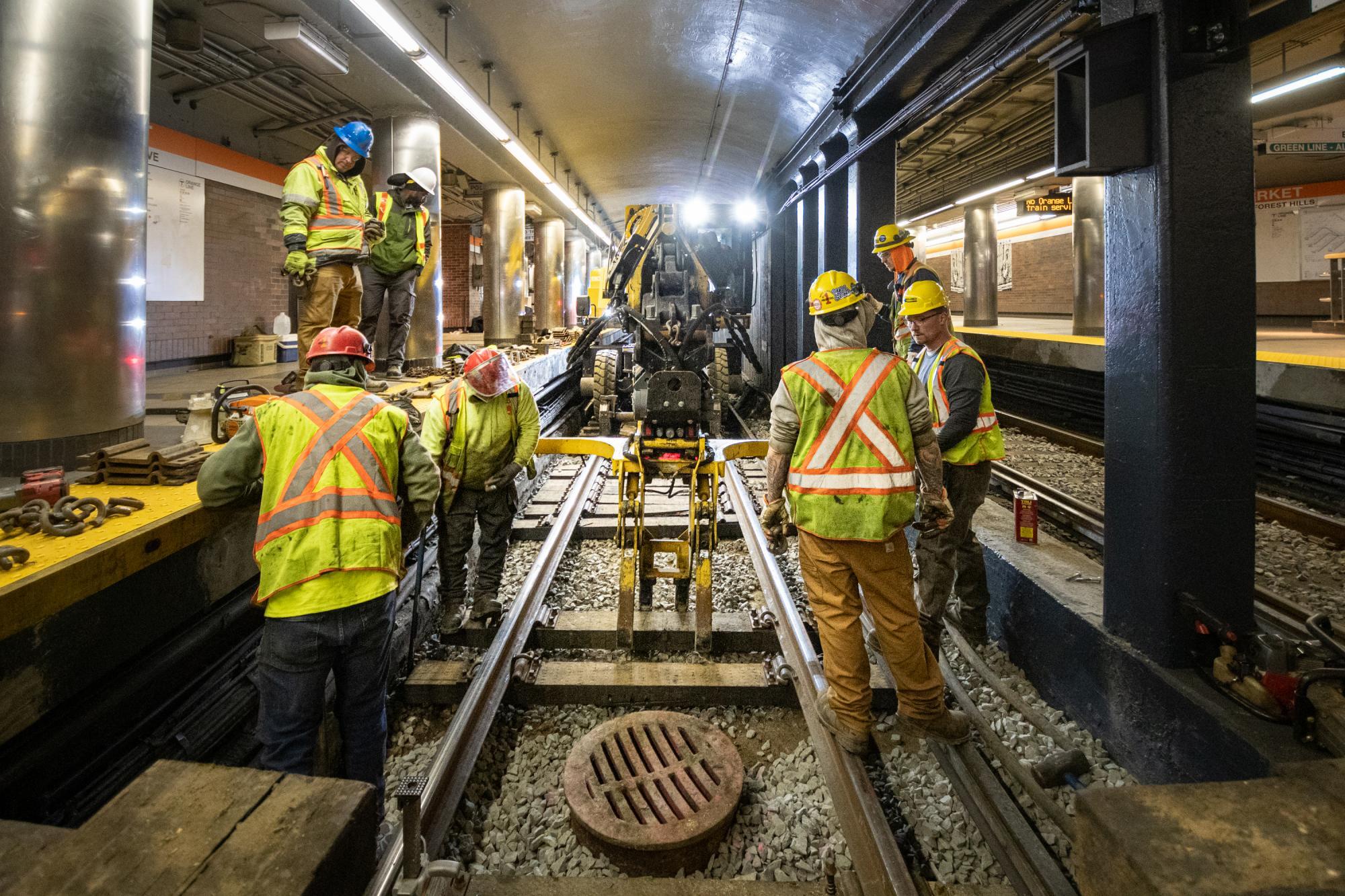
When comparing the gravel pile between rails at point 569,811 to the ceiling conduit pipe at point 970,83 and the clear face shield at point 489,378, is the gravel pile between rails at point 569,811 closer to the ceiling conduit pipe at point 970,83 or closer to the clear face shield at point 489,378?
the clear face shield at point 489,378

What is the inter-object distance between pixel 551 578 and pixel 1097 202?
1338 cm

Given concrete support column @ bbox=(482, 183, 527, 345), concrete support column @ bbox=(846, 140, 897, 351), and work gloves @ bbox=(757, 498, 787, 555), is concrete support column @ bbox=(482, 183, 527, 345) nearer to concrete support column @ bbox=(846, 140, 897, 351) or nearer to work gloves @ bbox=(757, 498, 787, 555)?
concrete support column @ bbox=(846, 140, 897, 351)

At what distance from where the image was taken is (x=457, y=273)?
85.1 feet

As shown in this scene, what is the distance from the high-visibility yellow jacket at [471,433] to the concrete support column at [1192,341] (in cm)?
354

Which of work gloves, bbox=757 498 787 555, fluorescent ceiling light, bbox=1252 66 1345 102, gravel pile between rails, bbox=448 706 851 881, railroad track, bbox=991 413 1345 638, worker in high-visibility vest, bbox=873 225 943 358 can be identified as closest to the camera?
gravel pile between rails, bbox=448 706 851 881

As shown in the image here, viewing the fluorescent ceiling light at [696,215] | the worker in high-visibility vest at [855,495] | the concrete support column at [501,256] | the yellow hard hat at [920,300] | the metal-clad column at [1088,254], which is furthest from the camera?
the concrete support column at [501,256]

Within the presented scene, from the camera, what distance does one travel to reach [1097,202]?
44.5 feet

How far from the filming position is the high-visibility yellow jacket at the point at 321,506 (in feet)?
8.98

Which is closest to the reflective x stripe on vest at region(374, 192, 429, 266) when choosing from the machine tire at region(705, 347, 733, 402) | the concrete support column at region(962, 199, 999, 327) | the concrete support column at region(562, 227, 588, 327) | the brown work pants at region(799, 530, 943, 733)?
the machine tire at region(705, 347, 733, 402)

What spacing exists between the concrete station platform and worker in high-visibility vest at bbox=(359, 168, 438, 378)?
6.61 m

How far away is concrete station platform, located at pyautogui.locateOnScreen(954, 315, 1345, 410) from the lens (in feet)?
23.8

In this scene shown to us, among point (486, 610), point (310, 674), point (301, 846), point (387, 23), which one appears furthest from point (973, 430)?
point (387, 23)

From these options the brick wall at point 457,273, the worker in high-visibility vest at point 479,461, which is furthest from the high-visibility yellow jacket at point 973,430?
the brick wall at point 457,273

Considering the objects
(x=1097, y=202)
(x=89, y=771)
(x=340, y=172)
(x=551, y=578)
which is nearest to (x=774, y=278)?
(x=1097, y=202)
